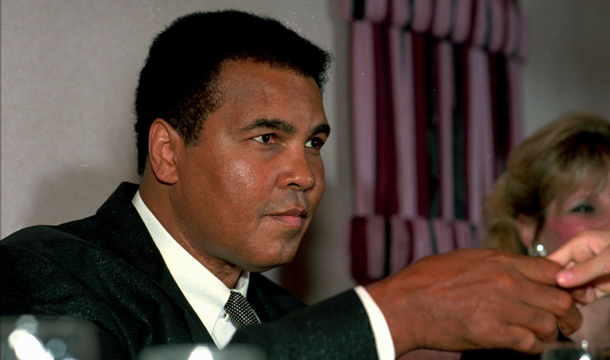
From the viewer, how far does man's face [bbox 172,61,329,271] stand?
A: 0.95 metres

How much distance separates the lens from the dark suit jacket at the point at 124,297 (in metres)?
0.64

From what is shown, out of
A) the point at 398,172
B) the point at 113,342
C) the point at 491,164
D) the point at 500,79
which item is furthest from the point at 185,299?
the point at 500,79

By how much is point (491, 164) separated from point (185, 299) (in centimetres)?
104

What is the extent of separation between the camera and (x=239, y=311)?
103cm

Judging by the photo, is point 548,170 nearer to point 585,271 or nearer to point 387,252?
point 387,252

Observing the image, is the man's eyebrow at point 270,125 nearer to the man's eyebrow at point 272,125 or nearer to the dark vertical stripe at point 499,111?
the man's eyebrow at point 272,125

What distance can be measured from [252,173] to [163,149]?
0.55ft

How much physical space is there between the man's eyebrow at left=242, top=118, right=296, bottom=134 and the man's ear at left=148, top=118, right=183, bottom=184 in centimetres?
13

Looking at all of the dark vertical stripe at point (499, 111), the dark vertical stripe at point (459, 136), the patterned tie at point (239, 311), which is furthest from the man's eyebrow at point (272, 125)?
the dark vertical stripe at point (499, 111)

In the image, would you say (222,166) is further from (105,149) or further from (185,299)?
(105,149)

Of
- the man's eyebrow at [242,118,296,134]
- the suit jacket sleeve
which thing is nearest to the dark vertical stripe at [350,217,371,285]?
the man's eyebrow at [242,118,296,134]

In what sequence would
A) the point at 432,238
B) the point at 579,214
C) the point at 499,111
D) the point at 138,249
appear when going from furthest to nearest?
the point at 499,111 < the point at 432,238 < the point at 579,214 < the point at 138,249

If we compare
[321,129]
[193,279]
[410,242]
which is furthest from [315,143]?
[410,242]

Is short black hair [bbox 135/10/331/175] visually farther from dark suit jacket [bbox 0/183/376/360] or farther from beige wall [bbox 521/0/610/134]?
beige wall [bbox 521/0/610/134]
